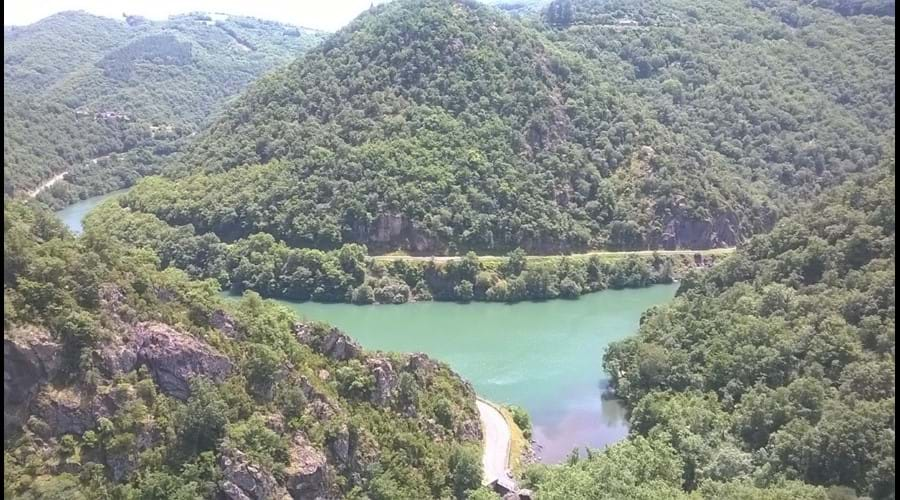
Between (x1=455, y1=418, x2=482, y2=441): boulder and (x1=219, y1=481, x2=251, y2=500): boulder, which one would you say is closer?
(x1=219, y1=481, x2=251, y2=500): boulder

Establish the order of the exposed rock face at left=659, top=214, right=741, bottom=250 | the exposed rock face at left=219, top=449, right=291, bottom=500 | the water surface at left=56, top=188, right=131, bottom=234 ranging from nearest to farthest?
1. the exposed rock face at left=219, top=449, right=291, bottom=500
2. the exposed rock face at left=659, top=214, right=741, bottom=250
3. the water surface at left=56, top=188, right=131, bottom=234

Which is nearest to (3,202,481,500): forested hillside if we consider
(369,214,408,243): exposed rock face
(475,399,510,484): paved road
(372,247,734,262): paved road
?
(475,399,510,484): paved road

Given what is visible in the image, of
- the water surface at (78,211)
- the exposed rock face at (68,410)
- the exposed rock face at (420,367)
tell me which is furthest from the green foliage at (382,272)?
the exposed rock face at (68,410)

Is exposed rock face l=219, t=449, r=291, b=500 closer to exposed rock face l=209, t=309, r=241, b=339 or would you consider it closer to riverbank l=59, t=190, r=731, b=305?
exposed rock face l=209, t=309, r=241, b=339

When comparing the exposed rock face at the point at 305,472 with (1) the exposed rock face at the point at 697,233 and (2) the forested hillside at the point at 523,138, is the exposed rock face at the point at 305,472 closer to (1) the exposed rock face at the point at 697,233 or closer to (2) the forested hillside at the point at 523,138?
(2) the forested hillside at the point at 523,138

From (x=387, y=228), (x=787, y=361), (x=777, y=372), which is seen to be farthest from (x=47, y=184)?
(x=787, y=361)

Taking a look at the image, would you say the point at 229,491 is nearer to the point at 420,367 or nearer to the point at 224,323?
the point at 224,323
